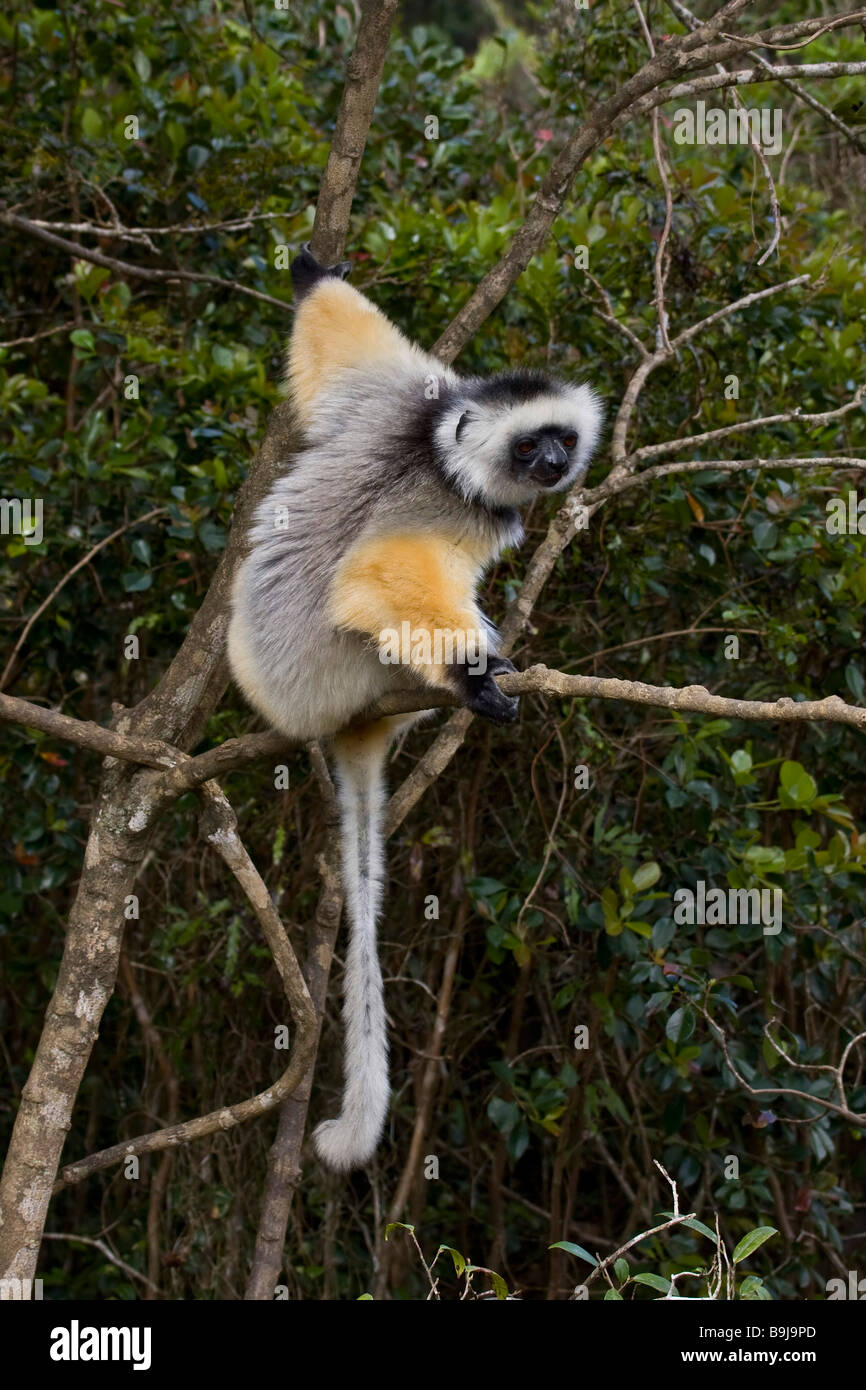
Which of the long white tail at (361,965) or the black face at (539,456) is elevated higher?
the black face at (539,456)

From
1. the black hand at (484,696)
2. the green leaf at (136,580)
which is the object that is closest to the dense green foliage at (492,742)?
the green leaf at (136,580)

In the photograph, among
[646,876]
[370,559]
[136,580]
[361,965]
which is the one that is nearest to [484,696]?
[370,559]

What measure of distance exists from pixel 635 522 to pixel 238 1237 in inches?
135

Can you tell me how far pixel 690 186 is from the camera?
5.64 meters

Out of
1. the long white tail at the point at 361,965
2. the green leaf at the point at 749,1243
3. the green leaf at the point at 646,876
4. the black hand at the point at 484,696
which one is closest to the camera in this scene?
the green leaf at the point at 749,1243

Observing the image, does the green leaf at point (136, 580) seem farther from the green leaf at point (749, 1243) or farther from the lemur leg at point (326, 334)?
the green leaf at point (749, 1243)

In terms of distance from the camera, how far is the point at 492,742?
5.54 metres

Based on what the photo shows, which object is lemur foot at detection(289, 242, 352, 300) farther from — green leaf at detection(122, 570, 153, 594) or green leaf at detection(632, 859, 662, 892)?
green leaf at detection(632, 859, 662, 892)

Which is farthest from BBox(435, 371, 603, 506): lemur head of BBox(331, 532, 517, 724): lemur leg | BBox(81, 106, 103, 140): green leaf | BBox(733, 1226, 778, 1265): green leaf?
BBox(81, 106, 103, 140): green leaf

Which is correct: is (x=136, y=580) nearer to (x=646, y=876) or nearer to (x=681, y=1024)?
(x=646, y=876)

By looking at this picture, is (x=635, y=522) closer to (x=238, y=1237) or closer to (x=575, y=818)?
(x=575, y=818)

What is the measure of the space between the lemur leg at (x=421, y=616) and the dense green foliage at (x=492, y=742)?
3.82ft

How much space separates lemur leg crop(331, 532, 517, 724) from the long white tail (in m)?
0.64

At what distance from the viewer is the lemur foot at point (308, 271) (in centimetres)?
460
